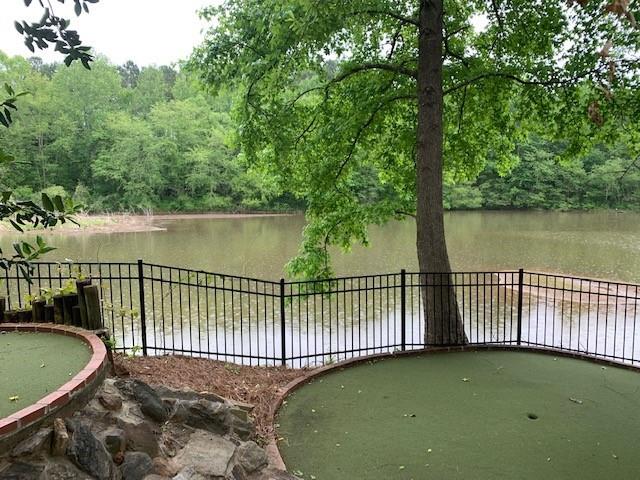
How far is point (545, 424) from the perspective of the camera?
5035 millimetres

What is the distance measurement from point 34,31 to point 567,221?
141 feet

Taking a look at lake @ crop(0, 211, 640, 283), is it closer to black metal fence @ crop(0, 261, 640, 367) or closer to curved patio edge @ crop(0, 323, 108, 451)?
black metal fence @ crop(0, 261, 640, 367)

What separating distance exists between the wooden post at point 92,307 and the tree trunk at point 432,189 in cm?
460

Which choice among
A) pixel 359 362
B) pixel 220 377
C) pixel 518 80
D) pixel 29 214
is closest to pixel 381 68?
pixel 518 80

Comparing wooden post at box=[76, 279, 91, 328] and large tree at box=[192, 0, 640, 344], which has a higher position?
large tree at box=[192, 0, 640, 344]

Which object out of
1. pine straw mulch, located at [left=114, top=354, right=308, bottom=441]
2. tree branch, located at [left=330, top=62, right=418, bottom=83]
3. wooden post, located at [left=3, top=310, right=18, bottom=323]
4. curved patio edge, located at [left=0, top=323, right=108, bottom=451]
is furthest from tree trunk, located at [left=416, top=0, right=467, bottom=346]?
wooden post, located at [left=3, top=310, right=18, bottom=323]

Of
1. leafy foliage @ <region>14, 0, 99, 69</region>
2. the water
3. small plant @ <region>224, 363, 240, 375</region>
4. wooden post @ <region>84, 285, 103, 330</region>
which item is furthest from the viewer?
the water

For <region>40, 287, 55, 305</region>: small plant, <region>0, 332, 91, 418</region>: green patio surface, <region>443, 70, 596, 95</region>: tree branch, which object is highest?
<region>443, 70, 596, 95</region>: tree branch

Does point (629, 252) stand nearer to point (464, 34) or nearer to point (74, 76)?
point (464, 34)

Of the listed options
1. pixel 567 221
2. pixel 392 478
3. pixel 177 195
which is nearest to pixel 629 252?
pixel 567 221

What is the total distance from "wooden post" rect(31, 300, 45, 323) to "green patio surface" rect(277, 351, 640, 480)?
267 cm

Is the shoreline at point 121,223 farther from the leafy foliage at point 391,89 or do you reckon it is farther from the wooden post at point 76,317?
the wooden post at point 76,317

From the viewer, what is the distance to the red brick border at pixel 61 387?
2848 millimetres

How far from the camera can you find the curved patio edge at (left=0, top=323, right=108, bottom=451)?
2.81 meters
